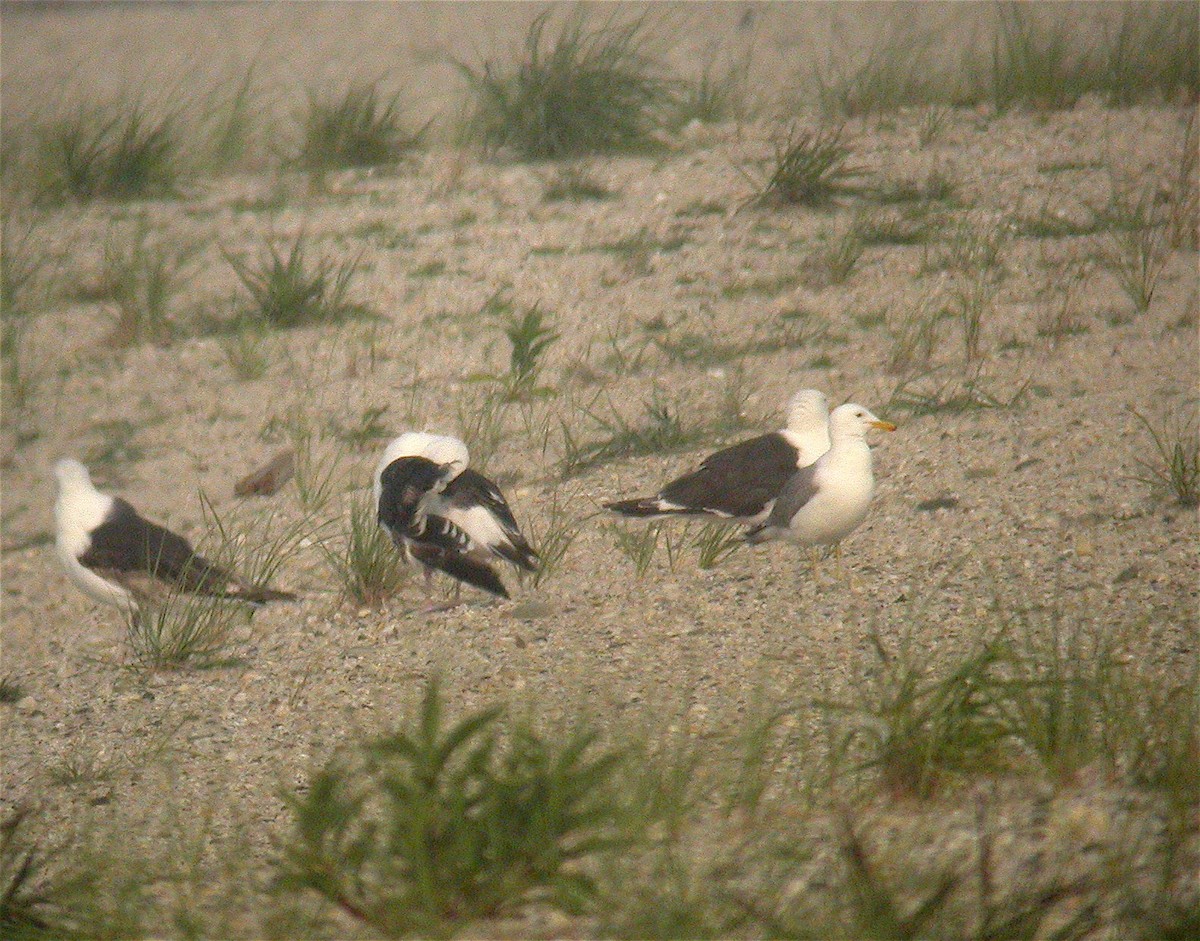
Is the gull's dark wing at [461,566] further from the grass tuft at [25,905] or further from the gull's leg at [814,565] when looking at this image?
the grass tuft at [25,905]

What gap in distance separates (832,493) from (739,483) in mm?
525

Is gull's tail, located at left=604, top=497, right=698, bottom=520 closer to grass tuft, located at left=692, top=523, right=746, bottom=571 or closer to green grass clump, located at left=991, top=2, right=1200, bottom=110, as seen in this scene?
grass tuft, located at left=692, top=523, right=746, bottom=571

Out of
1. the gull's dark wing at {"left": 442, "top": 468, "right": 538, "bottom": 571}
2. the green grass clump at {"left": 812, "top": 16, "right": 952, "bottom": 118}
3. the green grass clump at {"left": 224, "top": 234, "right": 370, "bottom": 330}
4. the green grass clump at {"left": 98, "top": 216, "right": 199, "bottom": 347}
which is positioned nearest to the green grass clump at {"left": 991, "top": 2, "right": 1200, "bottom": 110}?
the green grass clump at {"left": 812, "top": 16, "right": 952, "bottom": 118}

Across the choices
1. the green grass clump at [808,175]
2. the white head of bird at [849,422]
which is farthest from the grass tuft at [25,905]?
the green grass clump at [808,175]

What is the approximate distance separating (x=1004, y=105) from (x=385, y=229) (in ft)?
12.1

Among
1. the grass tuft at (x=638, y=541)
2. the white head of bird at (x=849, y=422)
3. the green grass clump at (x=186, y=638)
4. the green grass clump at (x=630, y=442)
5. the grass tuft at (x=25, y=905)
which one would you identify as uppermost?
the green grass clump at (x=630, y=442)

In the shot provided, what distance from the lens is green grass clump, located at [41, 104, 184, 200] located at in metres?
9.43

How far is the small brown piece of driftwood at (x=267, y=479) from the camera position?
21.3ft

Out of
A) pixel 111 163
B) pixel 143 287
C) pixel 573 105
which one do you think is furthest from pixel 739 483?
pixel 111 163

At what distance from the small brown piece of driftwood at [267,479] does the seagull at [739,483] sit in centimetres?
181

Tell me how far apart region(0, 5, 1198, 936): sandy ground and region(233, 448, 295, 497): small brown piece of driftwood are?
91 mm

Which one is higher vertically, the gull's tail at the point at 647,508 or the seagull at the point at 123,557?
the gull's tail at the point at 647,508

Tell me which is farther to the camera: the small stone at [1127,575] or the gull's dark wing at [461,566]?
the gull's dark wing at [461,566]

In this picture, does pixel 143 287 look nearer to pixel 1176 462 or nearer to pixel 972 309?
pixel 972 309
